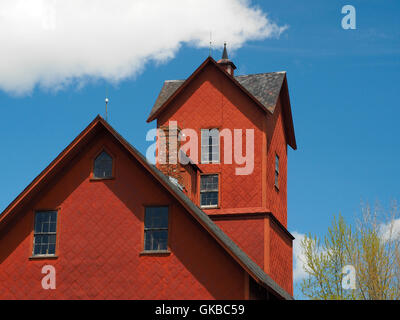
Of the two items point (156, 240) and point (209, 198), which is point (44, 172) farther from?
point (209, 198)

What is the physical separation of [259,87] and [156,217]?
47.5 feet

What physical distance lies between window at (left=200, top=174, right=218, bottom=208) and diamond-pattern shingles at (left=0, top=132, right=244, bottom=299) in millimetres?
9689

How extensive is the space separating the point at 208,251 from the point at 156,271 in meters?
1.93

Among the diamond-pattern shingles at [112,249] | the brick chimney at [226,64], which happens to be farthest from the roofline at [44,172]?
the brick chimney at [226,64]

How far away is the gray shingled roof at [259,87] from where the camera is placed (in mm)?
36156

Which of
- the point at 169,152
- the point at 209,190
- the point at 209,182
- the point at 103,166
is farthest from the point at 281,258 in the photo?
the point at 103,166

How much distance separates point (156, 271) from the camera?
950 inches

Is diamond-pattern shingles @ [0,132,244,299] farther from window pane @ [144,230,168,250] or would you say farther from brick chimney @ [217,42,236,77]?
brick chimney @ [217,42,236,77]

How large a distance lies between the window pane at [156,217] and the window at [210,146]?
10.3 meters

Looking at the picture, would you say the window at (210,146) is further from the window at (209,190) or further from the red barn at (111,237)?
the red barn at (111,237)

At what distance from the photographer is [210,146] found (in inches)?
1380

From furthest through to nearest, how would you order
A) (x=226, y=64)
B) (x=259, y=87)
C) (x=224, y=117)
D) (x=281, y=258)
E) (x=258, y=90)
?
(x=226, y=64)
(x=259, y=87)
(x=258, y=90)
(x=281, y=258)
(x=224, y=117)

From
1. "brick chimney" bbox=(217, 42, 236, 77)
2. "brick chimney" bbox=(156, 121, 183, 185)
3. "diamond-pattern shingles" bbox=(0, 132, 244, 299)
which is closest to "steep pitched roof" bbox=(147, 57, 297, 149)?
"brick chimney" bbox=(217, 42, 236, 77)
